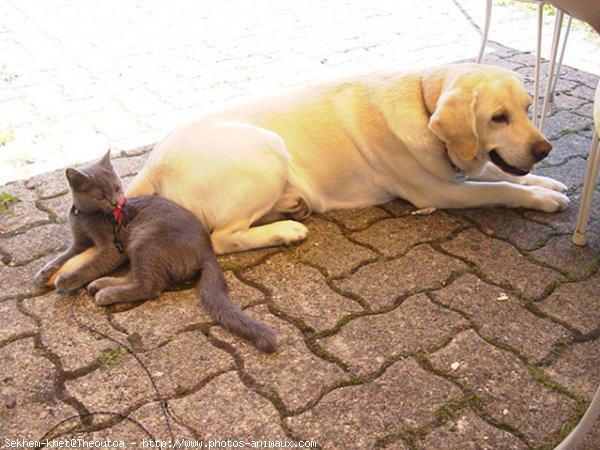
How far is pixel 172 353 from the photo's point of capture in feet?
9.78

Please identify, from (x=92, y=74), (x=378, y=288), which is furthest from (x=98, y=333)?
(x=92, y=74)

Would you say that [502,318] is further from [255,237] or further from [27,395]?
[27,395]

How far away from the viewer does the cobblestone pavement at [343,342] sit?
2.62 m

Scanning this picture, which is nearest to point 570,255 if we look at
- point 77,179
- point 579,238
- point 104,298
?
point 579,238

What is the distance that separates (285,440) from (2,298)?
165 centimetres

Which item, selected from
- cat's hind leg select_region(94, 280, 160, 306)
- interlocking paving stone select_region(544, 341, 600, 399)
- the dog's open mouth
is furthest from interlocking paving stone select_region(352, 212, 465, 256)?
cat's hind leg select_region(94, 280, 160, 306)

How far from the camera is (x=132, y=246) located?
3289 millimetres

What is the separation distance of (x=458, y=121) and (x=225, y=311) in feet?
5.00

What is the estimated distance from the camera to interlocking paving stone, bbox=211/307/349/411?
276 cm

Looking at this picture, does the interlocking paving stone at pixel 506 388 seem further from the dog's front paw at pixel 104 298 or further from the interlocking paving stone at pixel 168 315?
the dog's front paw at pixel 104 298

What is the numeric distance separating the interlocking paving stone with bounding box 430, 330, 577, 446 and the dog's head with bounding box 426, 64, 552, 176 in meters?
1.04

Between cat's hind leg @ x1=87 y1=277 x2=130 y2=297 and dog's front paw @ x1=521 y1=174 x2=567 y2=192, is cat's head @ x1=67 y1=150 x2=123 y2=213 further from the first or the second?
dog's front paw @ x1=521 y1=174 x2=567 y2=192

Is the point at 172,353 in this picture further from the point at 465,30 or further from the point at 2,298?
the point at 465,30

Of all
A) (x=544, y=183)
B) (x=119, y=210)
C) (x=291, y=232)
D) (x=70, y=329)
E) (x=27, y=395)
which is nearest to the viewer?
(x=27, y=395)
